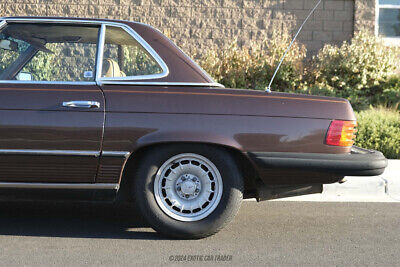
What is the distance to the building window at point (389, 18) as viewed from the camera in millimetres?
13383

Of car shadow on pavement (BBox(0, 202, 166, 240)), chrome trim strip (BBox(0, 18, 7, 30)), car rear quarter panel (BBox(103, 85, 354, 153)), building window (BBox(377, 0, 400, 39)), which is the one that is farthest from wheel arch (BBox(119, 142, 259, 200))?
building window (BBox(377, 0, 400, 39))

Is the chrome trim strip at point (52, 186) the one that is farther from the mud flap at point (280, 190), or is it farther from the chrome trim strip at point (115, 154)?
the mud flap at point (280, 190)

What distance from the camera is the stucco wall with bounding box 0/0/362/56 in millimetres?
13031

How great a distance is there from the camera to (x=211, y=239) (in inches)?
184

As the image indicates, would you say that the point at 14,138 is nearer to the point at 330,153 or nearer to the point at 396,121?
the point at 330,153

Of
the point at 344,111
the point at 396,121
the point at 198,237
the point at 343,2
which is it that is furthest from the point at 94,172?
the point at 343,2

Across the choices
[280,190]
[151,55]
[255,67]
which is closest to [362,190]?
[280,190]

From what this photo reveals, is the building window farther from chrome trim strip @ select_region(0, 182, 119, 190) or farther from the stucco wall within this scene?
chrome trim strip @ select_region(0, 182, 119, 190)

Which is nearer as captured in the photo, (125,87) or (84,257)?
(84,257)

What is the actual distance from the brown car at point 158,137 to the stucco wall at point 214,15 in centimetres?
839

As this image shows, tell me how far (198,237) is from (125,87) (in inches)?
50.1

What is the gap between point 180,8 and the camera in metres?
13.1

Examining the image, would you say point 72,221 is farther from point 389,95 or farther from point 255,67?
point 389,95

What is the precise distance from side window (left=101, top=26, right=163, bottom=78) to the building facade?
821 centimetres
